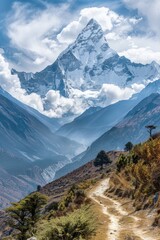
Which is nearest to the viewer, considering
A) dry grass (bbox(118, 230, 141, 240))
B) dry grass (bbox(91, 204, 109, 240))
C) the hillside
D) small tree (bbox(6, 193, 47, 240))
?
the hillside

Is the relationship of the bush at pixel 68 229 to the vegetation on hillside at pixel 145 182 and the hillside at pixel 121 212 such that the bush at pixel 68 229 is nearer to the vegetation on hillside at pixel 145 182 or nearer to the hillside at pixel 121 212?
the hillside at pixel 121 212

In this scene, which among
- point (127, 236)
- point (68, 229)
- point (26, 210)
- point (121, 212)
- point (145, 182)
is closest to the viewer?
point (68, 229)

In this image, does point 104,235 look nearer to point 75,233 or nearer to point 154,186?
point 75,233

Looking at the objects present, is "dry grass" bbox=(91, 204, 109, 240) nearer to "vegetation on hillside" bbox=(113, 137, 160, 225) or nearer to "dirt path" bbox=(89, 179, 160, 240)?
"dirt path" bbox=(89, 179, 160, 240)

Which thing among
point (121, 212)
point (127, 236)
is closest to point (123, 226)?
point (127, 236)

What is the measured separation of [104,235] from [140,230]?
344 centimetres

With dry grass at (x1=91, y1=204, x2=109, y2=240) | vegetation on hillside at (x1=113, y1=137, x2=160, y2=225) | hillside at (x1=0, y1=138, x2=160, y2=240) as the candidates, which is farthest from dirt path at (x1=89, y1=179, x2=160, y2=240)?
vegetation on hillside at (x1=113, y1=137, x2=160, y2=225)

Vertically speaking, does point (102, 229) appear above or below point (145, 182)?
below

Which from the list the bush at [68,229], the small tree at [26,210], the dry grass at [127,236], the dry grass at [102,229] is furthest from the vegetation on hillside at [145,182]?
the small tree at [26,210]

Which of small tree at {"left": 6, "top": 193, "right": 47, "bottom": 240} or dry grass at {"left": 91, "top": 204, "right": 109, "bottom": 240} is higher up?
small tree at {"left": 6, "top": 193, "right": 47, "bottom": 240}

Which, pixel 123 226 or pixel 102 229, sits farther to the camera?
pixel 123 226

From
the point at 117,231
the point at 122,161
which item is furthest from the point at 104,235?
the point at 122,161

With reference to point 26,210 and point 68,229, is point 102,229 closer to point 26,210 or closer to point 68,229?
point 68,229

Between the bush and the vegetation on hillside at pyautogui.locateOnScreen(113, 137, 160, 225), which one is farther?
the vegetation on hillside at pyautogui.locateOnScreen(113, 137, 160, 225)
